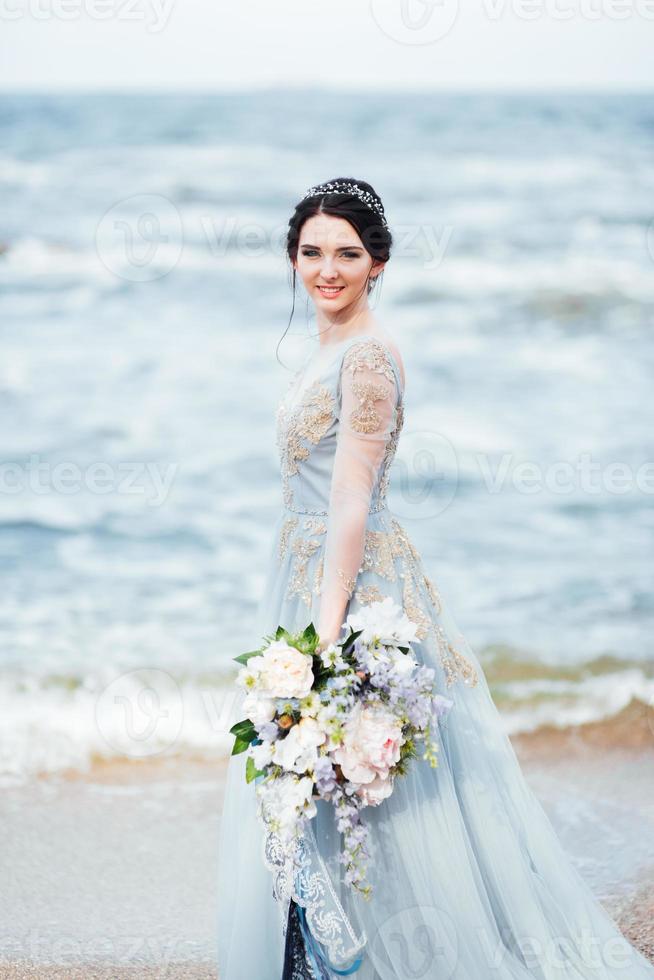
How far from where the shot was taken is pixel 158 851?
13.0 ft

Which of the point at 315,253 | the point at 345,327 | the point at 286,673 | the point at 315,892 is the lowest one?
the point at 315,892

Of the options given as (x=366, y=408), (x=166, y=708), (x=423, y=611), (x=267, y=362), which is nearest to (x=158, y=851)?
(x=166, y=708)

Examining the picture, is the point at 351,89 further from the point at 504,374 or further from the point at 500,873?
the point at 500,873

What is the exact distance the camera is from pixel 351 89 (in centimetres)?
1068

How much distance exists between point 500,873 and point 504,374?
25.0 feet

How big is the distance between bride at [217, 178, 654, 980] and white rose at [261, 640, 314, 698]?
0.16 metres

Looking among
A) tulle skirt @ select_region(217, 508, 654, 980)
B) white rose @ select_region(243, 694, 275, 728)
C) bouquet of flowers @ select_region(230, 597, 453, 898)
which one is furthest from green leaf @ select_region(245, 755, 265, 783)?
tulle skirt @ select_region(217, 508, 654, 980)

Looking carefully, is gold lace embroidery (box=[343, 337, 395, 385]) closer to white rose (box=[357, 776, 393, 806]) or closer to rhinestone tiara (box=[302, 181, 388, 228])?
rhinestone tiara (box=[302, 181, 388, 228])

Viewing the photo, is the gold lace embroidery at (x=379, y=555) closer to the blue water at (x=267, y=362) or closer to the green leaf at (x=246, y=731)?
the green leaf at (x=246, y=731)

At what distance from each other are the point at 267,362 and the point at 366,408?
781 cm

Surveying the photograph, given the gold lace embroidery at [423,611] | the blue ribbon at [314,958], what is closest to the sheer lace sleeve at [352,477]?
the gold lace embroidery at [423,611]

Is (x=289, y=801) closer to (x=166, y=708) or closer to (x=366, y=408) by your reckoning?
(x=366, y=408)

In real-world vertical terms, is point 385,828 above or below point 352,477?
below

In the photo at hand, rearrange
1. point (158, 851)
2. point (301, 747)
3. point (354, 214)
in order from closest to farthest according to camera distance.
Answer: point (301, 747) < point (354, 214) < point (158, 851)
